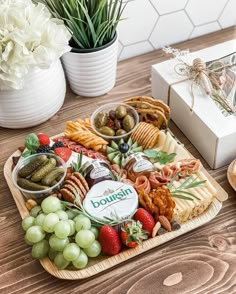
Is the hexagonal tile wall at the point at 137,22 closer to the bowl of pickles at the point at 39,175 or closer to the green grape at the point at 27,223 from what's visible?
the bowl of pickles at the point at 39,175

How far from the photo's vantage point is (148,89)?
1056 millimetres

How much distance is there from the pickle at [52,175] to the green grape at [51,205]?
4 cm

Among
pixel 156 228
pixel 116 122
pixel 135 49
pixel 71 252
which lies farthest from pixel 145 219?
pixel 135 49

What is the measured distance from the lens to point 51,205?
29.8 inches

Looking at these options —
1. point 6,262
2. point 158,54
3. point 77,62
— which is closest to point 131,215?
point 6,262

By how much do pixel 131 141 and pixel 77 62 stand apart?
21cm

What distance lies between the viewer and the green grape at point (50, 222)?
726 mm

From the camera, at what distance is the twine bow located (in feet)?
2.92

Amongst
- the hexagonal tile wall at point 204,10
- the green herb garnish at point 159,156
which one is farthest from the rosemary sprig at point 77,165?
the hexagonal tile wall at point 204,10

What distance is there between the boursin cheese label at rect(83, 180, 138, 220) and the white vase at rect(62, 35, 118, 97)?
0.92ft

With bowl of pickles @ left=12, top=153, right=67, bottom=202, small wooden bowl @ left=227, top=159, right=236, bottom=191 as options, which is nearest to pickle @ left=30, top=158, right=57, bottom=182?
bowl of pickles @ left=12, top=153, right=67, bottom=202

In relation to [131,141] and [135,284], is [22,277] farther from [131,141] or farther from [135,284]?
[131,141]

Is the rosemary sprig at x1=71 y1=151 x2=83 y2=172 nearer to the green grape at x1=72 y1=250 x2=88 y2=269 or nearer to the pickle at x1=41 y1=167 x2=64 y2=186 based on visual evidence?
the pickle at x1=41 y1=167 x2=64 y2=186

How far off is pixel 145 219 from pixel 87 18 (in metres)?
0.41
